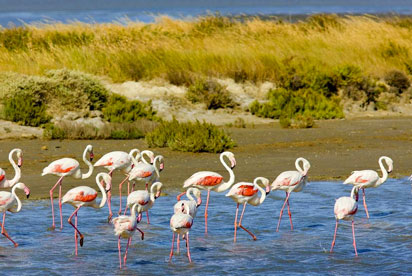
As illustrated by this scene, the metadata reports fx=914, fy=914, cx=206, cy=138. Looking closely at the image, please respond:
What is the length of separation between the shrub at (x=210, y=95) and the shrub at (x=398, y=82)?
5620 mm

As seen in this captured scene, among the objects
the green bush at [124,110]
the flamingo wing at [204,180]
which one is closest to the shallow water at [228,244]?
the flamingo wing at [204,180]

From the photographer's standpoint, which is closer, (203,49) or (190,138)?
(190,138)

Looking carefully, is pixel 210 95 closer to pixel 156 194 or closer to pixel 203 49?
pixel 203 49

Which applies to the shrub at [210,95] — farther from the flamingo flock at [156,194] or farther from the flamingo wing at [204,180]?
the flamingo wing at [204,180]

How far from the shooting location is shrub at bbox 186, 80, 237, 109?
77.5 feet

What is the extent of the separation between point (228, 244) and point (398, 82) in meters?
16.7

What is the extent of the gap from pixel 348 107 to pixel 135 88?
5.91m

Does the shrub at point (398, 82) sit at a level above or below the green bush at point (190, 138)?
above

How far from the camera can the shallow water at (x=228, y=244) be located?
33.2ft

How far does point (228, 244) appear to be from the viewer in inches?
445

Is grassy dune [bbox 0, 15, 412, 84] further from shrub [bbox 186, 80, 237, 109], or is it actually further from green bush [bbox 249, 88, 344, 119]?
green bush [bbox 249, 88, 344, 119]

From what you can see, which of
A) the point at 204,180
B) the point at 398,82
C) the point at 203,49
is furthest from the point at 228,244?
the point at 203,49

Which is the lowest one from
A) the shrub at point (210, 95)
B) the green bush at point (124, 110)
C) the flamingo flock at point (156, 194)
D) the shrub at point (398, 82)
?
the flamingo flock at point (156, 194)

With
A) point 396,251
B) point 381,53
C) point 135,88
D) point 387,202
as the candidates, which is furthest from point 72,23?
point 396,251
